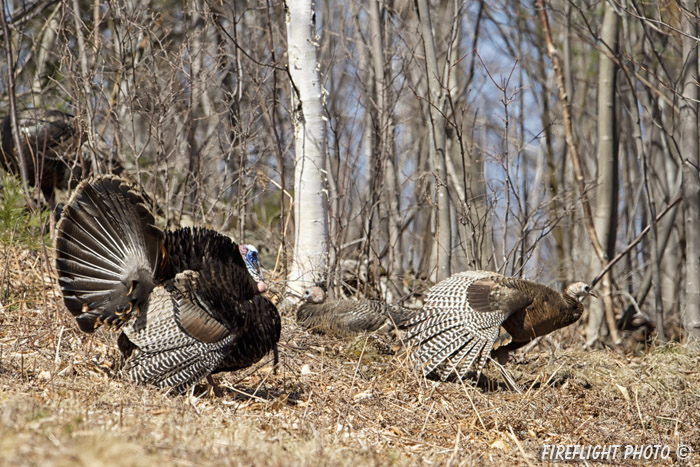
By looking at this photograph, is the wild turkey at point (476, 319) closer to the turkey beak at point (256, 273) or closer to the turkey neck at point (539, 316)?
the turkey neck at point (539, 316)

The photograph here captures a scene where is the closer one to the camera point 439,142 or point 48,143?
point 439,142

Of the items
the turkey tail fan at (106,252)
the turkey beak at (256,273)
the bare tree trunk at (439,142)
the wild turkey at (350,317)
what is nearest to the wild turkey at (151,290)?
the turkey tail fan at (106,252)

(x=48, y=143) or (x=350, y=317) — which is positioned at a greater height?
(x=48, y=143)

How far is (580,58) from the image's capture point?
18.0m

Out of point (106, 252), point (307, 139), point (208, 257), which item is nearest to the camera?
point (106, 252)

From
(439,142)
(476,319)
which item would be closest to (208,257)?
(476,319)

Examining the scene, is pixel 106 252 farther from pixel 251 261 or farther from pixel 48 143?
pixel 48 143

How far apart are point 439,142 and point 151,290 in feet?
11.2

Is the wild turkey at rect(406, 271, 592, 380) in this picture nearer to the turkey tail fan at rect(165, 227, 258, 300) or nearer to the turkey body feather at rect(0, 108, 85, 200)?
the turkey tail fan at rect(165, 227, 258, 300)

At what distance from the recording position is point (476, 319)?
6.14 metres

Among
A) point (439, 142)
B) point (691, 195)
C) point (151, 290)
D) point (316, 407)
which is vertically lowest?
point (316, 407)

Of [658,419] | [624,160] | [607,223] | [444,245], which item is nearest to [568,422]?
[658,419]

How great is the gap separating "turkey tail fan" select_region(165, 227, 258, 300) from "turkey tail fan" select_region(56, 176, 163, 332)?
0.15 meters

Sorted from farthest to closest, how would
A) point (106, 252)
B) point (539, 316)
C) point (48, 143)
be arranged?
point (48, 143), point (539, 316), point (106, 252)
